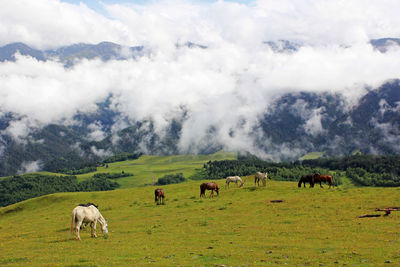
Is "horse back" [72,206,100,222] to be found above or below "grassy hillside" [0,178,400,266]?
above

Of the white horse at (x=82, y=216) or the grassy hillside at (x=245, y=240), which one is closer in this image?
the grassy hillside at (x=245, y=240)

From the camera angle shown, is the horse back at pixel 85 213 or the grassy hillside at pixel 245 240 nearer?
the grassy hillside at pixel 245 240

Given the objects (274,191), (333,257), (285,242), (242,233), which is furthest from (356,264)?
(274,191)

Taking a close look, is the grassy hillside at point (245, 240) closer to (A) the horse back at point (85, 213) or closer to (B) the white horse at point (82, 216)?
(B) the white horse at point (82, 216)

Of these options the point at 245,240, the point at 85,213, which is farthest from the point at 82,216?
the point at 245,240

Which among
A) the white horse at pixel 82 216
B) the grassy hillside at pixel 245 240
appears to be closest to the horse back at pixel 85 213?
the white horse at pixel 82 216

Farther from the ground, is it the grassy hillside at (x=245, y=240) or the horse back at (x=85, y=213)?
the horse back at (x=85, y=213)

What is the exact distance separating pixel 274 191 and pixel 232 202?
13225 mm

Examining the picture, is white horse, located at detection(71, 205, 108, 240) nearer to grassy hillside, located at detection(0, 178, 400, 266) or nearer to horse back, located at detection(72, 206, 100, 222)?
horse back, located at detection(72, 206, 100, 222)

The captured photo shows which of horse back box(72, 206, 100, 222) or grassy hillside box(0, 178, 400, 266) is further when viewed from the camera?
horse back box(72, 206, 100, 222)

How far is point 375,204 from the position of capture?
4341 cm

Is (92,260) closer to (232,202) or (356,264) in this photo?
(356,264)

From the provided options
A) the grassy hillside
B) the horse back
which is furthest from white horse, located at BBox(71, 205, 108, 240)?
the grassy hillside

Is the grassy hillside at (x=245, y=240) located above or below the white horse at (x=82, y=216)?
below
